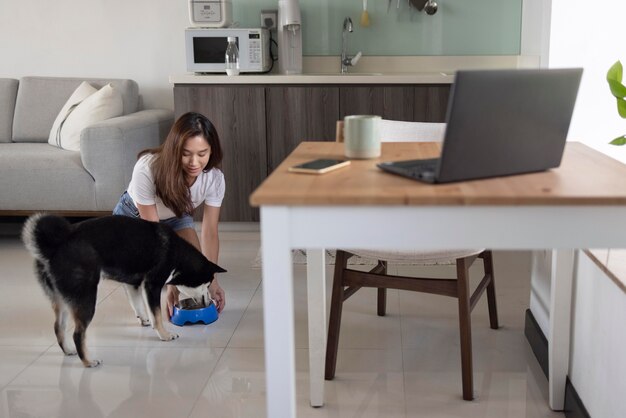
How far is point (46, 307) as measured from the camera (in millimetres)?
2979

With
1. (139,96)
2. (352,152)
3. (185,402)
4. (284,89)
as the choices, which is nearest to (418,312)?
(185,402)

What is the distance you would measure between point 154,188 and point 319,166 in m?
→ 1.42

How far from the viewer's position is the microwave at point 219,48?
4.09m

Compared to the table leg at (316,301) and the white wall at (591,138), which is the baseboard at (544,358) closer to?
the white wall at (591,138)

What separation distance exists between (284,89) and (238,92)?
248 millimetres

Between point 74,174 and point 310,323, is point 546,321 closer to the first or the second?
point 310,323

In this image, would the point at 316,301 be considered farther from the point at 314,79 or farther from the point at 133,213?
the point at 314,79

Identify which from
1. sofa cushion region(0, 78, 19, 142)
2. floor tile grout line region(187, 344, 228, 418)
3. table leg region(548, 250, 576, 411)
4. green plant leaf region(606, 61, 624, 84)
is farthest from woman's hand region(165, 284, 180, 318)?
sofa cushion region(0, 78, 19, 142)

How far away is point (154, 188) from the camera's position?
277 centimetres

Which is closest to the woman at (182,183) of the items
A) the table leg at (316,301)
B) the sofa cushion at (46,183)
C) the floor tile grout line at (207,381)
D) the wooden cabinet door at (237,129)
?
the floor tile grout line at (207,381)

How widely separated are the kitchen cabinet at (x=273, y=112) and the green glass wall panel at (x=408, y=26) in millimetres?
606

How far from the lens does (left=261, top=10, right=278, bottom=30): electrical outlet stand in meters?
4.38

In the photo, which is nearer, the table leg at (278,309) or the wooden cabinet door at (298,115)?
the table leg at (278,309)

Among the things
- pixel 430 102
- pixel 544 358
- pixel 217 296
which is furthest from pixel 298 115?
pixel 544 358
